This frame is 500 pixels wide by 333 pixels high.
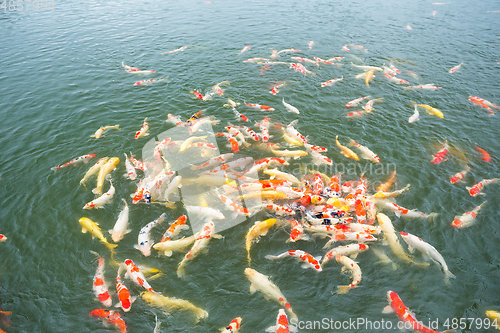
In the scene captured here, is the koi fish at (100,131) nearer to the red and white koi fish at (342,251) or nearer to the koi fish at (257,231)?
the koi fish at (257,231)

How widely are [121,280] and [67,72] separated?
15.8 meters

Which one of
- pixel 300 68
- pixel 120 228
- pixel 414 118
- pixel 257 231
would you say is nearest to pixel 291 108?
pixel 300 68

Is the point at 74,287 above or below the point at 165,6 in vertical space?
below

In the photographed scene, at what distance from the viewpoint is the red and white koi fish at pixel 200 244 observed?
733cm

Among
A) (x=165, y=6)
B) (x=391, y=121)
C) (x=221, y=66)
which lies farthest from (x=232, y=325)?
(x=165, y=6)

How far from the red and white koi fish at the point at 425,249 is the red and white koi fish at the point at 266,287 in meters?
3.76

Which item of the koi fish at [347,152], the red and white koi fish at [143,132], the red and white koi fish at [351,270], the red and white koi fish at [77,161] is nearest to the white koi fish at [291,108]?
the koi fish at [347,152]

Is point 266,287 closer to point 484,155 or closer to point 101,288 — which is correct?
point 101,288

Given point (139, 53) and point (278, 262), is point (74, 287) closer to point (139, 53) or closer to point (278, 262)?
point (278, 262)

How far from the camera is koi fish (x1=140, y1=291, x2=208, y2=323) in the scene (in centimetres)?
656

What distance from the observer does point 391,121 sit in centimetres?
1271

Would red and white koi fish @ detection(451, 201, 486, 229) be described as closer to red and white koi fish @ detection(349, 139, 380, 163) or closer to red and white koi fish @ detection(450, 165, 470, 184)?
red and white koi fish @ detection(450, 165, 470, 184)

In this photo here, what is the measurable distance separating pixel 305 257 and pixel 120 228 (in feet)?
17.2

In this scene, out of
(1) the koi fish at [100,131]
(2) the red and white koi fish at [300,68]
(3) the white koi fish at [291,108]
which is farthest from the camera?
(2) the red and white koi fish at [300,68]
